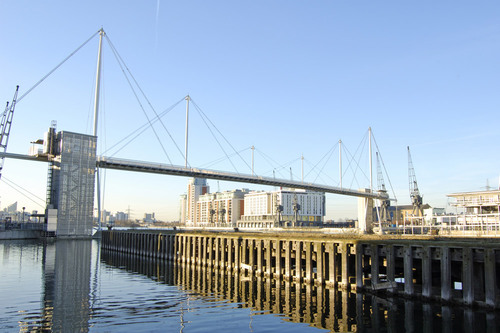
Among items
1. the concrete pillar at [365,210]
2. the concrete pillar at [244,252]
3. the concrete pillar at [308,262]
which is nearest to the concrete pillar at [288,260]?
the concrete pillar at [308,262]

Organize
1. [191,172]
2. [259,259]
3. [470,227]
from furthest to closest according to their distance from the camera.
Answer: [191,172] < [470,227] < [259,259]

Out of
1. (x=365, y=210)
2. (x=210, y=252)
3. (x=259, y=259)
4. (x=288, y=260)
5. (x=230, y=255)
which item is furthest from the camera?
(x=365, y=210)

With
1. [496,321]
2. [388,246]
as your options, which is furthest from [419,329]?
[388,246]

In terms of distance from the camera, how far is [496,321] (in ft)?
58.2

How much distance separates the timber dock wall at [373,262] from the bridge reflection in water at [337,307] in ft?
2.69

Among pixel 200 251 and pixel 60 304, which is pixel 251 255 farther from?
pixel 60 304

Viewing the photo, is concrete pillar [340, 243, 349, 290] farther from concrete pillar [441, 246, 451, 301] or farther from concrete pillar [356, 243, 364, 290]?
concrete pillar [441, 246, 451, 301]

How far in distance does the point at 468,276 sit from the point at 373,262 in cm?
567

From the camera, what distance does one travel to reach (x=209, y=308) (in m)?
21.4

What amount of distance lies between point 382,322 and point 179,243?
106ft

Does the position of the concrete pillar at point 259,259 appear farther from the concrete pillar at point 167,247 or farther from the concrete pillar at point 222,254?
the concrete pillar at point 167,247

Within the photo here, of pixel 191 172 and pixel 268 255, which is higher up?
pixel 191 172

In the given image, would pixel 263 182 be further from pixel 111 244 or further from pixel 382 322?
pixel 382 322

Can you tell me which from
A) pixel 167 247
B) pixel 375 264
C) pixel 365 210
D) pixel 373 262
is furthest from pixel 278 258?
pixel 365 210
